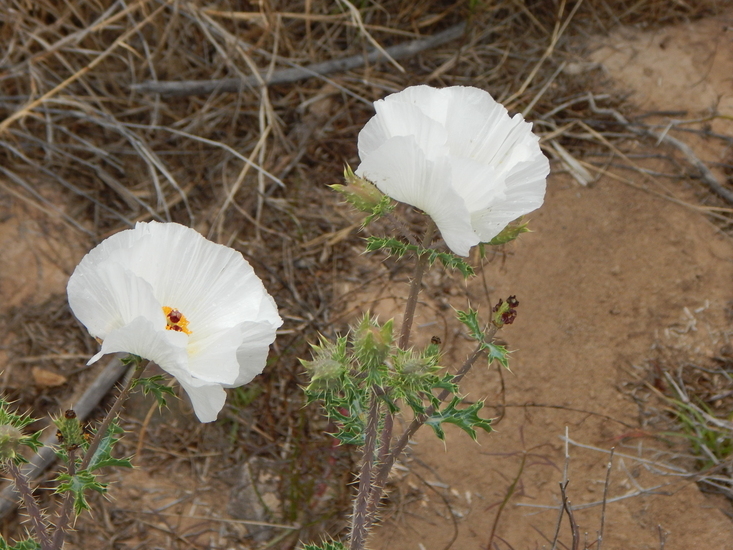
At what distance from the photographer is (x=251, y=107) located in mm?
3264

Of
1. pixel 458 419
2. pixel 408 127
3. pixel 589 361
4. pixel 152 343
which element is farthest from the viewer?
pixel 589 361

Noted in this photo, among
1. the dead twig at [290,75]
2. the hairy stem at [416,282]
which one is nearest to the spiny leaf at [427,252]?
the hairy stem at [416,282]

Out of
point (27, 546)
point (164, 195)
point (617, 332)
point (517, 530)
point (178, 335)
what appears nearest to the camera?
point (178, 335)

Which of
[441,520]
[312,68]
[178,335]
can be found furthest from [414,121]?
[312,68]

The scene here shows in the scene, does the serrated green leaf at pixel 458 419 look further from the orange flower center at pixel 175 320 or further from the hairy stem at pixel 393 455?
the orange flower center at pixel 175 320

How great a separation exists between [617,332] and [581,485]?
0.64 m

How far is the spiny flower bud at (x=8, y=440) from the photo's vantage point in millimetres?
1383

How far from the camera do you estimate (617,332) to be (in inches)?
104

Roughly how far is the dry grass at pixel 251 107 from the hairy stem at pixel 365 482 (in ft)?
3.51

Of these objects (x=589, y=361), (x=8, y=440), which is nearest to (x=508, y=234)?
(x=8, y=440)

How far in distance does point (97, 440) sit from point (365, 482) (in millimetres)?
625

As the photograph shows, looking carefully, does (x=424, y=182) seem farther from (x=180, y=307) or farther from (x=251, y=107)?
(x=251, y=107)

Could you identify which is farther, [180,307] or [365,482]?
[365,482]

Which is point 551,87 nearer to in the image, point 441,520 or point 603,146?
point 603,146
